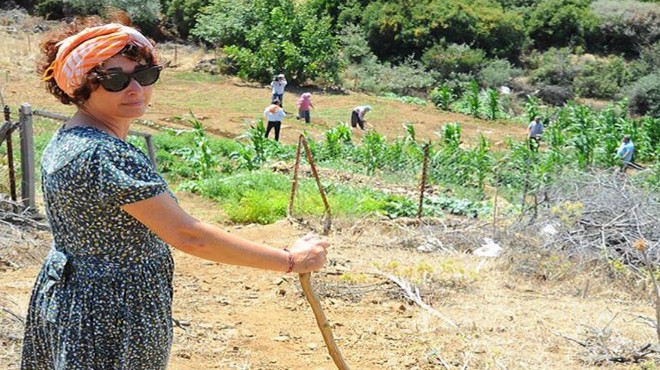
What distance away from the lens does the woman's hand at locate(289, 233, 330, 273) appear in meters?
2.38

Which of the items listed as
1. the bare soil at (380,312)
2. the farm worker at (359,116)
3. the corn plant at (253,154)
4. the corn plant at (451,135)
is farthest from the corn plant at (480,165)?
the bare soil at (380,312)

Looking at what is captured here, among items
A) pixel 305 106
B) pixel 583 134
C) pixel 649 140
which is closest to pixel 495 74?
pixel 649 140

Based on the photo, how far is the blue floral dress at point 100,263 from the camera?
2164 millimetres

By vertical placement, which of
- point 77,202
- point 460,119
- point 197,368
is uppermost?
point 77,202

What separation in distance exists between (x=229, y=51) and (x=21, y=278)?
714 inches

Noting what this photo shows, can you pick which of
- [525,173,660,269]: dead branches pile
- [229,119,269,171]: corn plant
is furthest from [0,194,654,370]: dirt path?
[229,119,269,171]: corn plant

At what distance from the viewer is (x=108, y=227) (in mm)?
2219

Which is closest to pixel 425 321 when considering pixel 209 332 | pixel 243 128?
pixel 209 332

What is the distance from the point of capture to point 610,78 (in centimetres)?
2555

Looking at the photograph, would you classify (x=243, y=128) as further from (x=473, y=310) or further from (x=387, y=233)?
(x=473, y=310)

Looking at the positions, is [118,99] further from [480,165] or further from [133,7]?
[133,7]

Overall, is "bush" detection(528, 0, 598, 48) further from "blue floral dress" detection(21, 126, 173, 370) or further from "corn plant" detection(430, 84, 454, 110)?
"blue floral dress" detection(21, 126, 173, 370)

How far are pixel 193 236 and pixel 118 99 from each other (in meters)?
0.42

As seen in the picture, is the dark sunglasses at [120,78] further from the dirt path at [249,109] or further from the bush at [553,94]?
the bush at [553,94]
